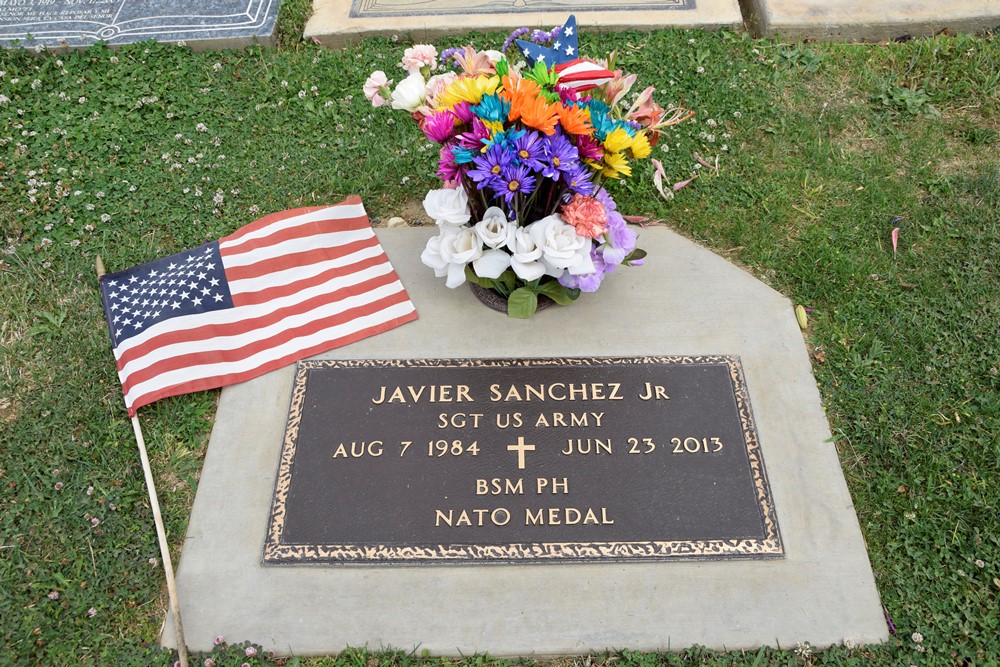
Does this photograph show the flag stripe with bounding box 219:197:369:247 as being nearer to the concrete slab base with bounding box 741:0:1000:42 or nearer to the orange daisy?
the orange daisy

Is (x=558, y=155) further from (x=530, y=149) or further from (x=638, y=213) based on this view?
(x=638, y=213)

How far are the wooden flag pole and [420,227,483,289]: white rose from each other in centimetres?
140

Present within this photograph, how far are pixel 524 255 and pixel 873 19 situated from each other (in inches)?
127

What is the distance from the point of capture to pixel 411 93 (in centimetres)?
275

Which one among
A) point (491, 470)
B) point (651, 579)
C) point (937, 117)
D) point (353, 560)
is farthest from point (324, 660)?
point (937, 117)

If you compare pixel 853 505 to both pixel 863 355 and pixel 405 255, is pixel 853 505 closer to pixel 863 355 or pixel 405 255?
pixel 863 355

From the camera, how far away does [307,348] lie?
314cm

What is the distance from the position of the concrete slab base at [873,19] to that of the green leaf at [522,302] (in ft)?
8.92

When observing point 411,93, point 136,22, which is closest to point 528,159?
point 411,93

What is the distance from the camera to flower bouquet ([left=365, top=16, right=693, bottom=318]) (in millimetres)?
2553

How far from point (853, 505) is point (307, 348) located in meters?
2.33

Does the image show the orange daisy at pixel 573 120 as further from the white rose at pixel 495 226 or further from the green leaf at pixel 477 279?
the green leaf at pixel 477 279

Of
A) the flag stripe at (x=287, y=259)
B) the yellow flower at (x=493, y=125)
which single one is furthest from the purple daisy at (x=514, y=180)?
the flag stripe at (x=287, y=259)

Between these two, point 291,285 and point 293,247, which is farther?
point 293,247
